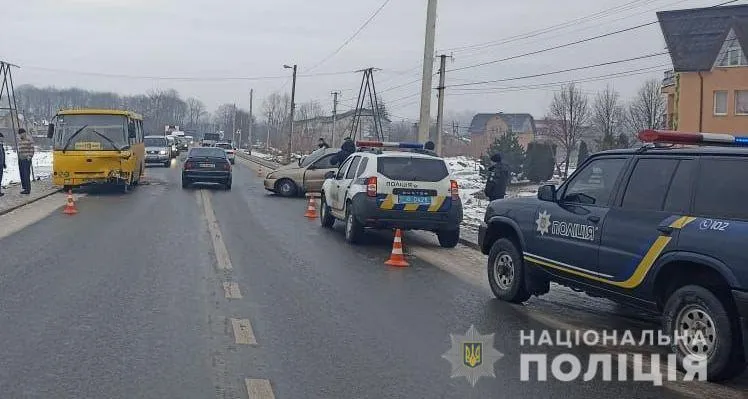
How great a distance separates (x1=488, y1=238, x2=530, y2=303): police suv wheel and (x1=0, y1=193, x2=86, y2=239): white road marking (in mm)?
8926

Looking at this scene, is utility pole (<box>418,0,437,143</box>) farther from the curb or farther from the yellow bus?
the curb

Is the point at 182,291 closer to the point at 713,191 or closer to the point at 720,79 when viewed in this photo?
the point at 713,191

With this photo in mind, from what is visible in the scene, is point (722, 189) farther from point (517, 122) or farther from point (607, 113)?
point (517, 122)

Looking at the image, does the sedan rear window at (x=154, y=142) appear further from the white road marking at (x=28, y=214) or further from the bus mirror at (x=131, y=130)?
the white road marking at (x=28, y=214)

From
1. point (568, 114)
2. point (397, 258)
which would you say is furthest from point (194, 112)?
point (397, 258)

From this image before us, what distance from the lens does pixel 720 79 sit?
1789 inches

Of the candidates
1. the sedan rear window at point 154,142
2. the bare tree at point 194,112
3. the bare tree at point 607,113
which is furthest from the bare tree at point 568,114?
the bare tree at point 194,112

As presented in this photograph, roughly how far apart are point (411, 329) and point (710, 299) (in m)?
2.68

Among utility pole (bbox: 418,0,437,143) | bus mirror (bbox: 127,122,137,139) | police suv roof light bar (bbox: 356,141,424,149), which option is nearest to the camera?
police suv roof light bar (bbox: 356,141,424,149)

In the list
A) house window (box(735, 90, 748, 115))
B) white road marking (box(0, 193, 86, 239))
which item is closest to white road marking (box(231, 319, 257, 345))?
white road marking (box(0, 193, 86, 239))

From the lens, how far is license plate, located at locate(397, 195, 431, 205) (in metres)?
13.7

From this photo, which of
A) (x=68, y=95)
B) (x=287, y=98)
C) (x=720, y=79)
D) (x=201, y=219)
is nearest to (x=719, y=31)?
(x=720, y=79)

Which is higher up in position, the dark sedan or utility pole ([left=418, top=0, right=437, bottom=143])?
utility pole ([left=418, top=0, right=437, bottom=143])

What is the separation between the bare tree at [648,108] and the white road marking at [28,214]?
45.0m
